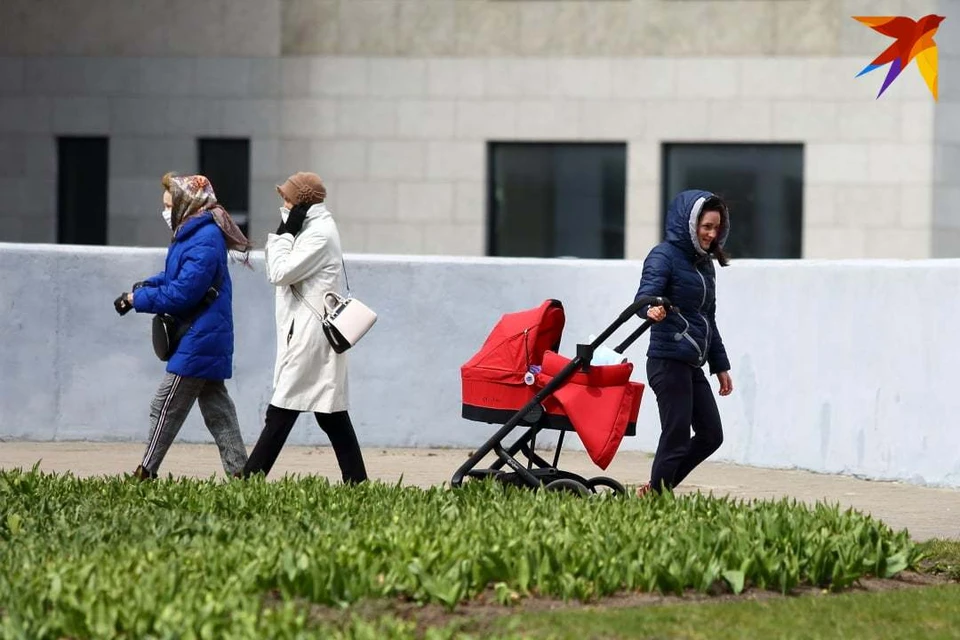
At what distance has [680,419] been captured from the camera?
8562 millimetres

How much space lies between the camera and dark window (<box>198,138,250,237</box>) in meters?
19.8

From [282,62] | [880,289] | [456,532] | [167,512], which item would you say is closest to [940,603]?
[456,532]

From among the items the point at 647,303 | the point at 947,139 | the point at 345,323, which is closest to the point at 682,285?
the point at 647,303

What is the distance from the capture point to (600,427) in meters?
8.12

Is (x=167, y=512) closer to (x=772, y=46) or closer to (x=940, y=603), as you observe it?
(x=940, y=603)

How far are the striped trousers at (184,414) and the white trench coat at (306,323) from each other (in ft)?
1.86

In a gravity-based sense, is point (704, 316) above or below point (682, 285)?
below

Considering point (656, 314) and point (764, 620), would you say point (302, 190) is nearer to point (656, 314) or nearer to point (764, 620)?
point (656, 314)

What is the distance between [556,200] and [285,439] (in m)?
10.9

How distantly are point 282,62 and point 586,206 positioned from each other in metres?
3.79

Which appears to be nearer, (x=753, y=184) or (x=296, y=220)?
(x=296, y=220)

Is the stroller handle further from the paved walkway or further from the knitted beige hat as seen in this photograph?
the knitted beige hat

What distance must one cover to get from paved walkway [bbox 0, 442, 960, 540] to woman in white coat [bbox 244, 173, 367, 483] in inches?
49.0

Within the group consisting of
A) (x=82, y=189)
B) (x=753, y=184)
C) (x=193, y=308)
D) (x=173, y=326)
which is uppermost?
(x=753, y=184)
